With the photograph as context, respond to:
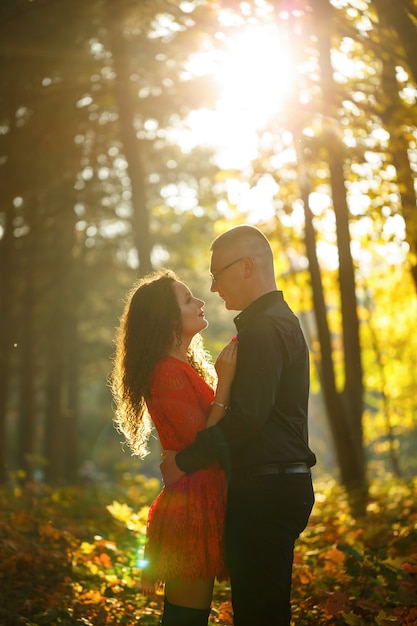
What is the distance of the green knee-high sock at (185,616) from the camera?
3.90 m

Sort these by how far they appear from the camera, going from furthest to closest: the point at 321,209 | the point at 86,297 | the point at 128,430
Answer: the point at 86,297 < the point at 321,209 < the point at 128,430

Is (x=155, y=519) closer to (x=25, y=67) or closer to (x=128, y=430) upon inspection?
(x=128, y=430)

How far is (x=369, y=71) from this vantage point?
406 inches

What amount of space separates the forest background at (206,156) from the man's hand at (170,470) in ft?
10.5

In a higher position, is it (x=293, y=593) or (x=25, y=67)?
(x=25, y=67)

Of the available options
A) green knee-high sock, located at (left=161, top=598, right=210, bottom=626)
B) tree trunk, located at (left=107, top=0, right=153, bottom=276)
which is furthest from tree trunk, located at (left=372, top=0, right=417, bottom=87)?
tree trunk, located at (left=107, top=0, right=153, bottom=276)

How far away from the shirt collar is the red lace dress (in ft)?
1.26

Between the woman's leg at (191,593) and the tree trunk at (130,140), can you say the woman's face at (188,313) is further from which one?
the tree trunk at (130,140)

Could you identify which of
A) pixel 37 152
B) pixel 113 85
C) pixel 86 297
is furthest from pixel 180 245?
pixel 113 85

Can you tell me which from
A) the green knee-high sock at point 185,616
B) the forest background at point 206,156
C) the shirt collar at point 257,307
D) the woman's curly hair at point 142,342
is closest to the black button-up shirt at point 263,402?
the shirt collar at point 257,307

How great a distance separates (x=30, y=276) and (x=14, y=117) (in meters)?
5.45

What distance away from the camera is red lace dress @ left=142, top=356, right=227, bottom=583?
391 cm

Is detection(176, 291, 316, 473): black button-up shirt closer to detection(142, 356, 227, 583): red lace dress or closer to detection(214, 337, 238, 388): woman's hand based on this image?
detection(214, 337, 238, 388): woman's hand

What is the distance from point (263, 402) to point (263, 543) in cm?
69
